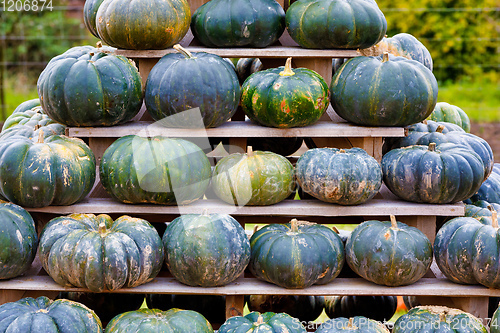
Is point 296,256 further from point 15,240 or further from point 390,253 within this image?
point 15,240

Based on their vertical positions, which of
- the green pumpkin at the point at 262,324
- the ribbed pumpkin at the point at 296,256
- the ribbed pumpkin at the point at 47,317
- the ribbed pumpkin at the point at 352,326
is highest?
the ribbed pumpkin at the point at 296,256

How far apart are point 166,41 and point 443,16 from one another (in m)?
7.92

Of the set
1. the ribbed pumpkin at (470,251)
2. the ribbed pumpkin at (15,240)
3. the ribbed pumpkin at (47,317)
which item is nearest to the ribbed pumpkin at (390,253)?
the ribbed pumpkin at (470,251)

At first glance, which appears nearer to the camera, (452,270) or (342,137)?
(452,270)

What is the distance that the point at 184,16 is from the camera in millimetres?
3385

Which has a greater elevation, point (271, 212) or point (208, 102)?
point (208, 102)

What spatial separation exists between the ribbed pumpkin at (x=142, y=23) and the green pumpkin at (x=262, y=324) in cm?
179

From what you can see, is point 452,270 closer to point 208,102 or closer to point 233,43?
point 208,102

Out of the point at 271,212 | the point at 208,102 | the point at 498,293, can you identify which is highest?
the point at 208,102

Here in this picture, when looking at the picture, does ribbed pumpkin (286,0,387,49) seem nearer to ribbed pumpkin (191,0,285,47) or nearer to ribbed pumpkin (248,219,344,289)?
→ ribbed pumpkin (191,0,285,47)

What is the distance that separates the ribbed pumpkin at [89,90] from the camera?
315cm

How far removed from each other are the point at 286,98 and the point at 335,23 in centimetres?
61

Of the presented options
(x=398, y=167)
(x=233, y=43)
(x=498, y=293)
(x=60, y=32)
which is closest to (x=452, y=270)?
(x=498, y=293)

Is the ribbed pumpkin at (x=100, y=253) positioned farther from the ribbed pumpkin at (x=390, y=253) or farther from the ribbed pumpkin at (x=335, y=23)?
the ribbed pumpkin at (x=335, y=23)
